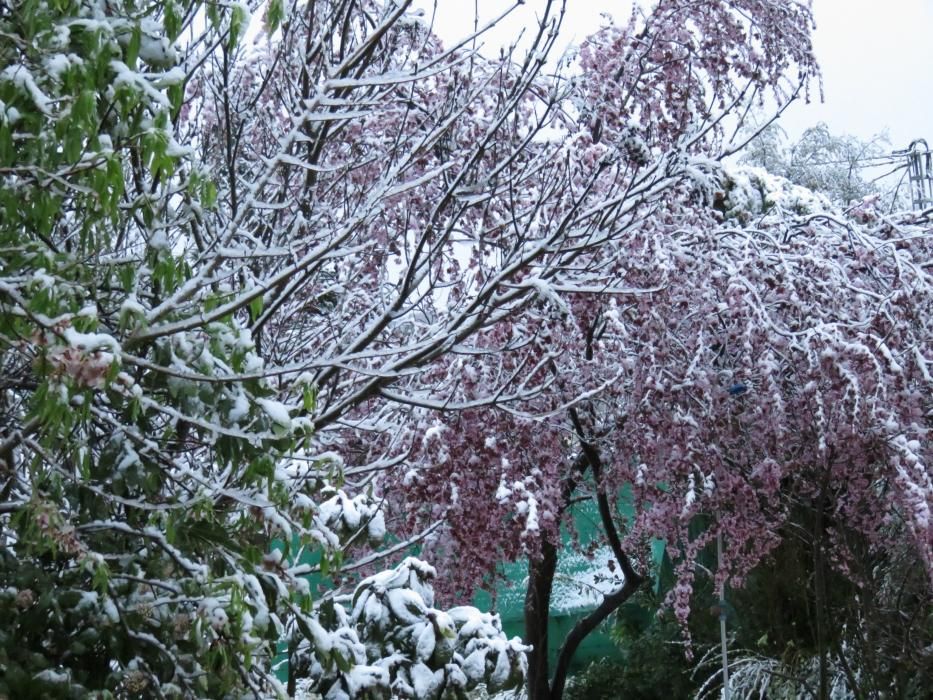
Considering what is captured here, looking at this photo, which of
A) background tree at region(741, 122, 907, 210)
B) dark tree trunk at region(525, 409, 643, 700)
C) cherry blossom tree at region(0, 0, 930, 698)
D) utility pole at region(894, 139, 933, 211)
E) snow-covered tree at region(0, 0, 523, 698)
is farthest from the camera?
background tree at region(741, 122, 907, 210)

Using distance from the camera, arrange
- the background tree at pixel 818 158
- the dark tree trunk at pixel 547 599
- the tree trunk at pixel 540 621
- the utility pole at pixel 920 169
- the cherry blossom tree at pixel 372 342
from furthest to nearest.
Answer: the background tree at pixel 818 158 < the utility pole at pixel 920 169 < the tree trunk at pixel 540 621 < the dark tree trunk at pixel 547 599 < the cherry blossom tree at pixel 372 342

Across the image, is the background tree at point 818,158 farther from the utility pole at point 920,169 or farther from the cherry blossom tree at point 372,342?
the cherry blossom tree at point 372,342

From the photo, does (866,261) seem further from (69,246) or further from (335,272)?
(69,246)

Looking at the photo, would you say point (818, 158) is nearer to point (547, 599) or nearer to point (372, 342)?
point (547, 599)

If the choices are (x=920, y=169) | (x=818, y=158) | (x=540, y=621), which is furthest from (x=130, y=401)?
(x=818, y=158)

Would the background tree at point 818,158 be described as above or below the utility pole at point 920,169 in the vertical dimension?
above

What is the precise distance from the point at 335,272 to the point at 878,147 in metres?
11.8

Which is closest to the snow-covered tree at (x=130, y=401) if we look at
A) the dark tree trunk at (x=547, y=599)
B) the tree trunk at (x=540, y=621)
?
the dark tree trunk at (x=547, y=599)

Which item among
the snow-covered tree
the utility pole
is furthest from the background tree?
the snow-covered tree

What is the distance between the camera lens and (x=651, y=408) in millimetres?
5715

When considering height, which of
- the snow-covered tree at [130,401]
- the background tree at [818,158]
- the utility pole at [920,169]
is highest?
the background tree at [818,158]

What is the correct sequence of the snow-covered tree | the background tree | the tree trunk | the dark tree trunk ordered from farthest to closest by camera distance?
the background tree → the tree trunk → the dark tree trunk → the snow-covered tree

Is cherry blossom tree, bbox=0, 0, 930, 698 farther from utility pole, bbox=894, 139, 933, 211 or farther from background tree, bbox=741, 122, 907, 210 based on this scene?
background tree, bbox=741, 122, 907, 210

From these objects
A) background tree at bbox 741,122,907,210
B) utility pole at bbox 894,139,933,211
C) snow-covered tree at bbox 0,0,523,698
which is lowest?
snow-covered tree at bbox 0,0,523,698
